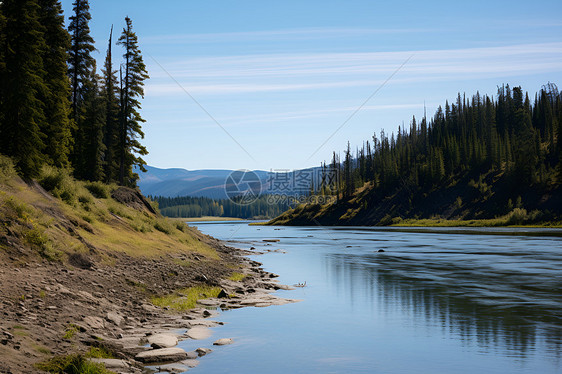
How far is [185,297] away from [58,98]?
24825 mm

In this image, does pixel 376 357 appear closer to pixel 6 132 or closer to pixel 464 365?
pixel 464 365

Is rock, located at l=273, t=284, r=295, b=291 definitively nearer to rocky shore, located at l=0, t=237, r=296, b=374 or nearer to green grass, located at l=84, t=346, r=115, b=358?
rocky shore, located at l=0, t=237, r=296, b=374

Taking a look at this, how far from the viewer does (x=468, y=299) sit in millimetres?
24969

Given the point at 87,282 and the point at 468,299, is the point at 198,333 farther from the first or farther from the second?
the point at 468,299

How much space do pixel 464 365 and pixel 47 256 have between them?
15.9 meters

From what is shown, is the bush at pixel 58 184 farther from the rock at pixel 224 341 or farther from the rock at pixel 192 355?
the rock at pixel 192 355

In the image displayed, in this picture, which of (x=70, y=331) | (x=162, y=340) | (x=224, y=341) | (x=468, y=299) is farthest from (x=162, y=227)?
(x=70, y=331)

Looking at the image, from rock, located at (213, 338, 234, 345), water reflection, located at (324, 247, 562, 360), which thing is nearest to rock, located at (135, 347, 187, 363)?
rock, located at (213, 338, 234, 345)

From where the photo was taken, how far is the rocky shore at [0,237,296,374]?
12102 mm

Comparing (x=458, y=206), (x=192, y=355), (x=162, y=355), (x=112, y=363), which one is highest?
(x=458, y=206)

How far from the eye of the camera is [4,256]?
17.4 meters

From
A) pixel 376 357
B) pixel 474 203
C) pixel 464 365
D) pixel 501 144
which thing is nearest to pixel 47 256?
pixel 376 357

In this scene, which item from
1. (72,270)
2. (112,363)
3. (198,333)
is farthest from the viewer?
(72,270)

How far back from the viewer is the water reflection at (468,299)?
55.7 ft
